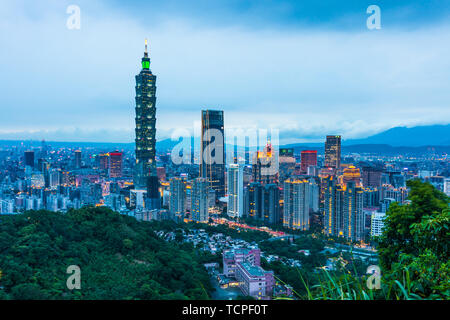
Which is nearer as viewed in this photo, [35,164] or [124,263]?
[124,263]

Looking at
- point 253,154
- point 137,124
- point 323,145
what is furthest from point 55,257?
point 137,124

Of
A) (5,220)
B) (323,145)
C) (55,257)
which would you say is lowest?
(55,257)

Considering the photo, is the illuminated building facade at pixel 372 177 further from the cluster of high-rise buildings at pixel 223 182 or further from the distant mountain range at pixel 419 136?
the distant mountain range at pixel 419 136

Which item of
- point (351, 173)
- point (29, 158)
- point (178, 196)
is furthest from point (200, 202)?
point (29, 158)

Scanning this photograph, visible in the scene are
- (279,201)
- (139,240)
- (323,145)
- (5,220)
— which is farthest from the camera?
(323,145)

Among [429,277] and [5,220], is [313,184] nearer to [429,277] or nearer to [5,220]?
[5,220]

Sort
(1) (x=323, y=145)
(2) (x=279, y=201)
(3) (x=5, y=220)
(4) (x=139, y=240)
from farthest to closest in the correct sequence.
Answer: (1) (x=323, y=145) < (2) (x=279, y=201) < (4) (x=139, y=240) < (3) (x=5, y=220)
